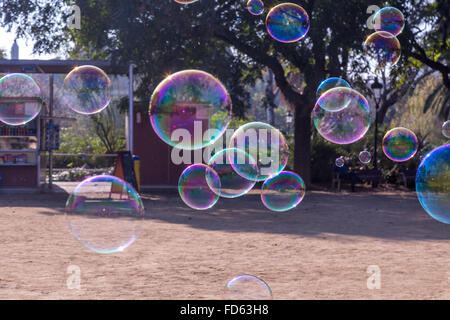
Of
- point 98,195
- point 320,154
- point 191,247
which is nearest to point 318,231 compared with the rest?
point 191,247

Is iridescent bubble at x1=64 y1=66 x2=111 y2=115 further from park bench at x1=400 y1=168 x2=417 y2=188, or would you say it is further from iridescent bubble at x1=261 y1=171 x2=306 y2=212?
park bench at x1=400 y1=168 x2=417 y2=188

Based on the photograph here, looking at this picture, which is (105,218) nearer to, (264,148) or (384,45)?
(384,45)

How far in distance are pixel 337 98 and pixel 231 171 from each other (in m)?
2.98

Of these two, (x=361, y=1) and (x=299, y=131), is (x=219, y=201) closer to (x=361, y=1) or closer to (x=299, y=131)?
(x=299, y=131)

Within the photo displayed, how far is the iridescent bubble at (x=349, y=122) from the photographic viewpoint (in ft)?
44.7

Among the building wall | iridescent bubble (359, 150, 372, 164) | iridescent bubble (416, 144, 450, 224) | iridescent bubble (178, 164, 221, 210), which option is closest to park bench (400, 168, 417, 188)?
iridescent bubble (359, 150, 372, 164)

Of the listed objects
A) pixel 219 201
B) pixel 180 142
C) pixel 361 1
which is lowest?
pixel 219 201

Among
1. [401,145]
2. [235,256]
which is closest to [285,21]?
[401,145]

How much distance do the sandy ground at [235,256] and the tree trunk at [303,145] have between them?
22.5 feet

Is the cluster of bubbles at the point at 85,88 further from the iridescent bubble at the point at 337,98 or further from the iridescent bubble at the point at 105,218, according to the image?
the iridescent bubble at the point at 337,98

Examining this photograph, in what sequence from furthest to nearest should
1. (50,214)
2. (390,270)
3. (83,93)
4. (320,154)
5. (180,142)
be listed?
(320,154) → (180,142) → (83,93) → (50,214) → (390,270)

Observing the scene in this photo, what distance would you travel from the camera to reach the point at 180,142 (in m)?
19.1

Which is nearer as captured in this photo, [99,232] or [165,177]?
[99,232]

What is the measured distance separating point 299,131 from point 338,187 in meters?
2.33
